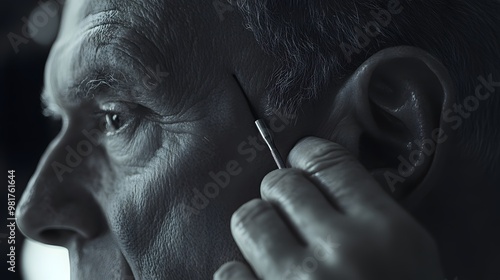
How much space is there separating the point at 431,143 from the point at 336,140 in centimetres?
14

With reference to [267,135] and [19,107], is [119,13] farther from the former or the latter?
[19,107]

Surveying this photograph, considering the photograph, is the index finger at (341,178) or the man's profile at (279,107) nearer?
the index finger at (341,178)

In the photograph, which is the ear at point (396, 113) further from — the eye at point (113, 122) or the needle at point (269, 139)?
the eye at point (113, 122)

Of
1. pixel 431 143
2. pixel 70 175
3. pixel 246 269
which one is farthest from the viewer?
pixel 70 175

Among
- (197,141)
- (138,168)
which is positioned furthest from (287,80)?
(138,168)

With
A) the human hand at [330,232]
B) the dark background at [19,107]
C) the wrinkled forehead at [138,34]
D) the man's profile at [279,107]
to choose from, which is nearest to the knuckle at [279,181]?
the human hand at [330,232]

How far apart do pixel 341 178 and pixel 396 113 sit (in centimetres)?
21

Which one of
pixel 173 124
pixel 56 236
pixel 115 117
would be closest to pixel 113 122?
pixel 115 117

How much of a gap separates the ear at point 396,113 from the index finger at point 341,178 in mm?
111

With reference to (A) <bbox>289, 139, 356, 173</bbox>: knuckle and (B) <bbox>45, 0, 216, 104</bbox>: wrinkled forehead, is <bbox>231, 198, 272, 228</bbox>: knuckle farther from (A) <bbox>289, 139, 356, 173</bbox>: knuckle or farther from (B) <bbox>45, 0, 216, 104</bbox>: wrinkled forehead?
(B) <bbox>45, 0, 216, 104</bbox>: wrinkled forehead

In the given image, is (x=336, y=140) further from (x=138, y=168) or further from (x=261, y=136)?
(x=138, y=168)

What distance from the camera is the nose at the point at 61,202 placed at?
106 cm

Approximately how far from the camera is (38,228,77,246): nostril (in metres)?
1.10

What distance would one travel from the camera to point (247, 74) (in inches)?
38.2
